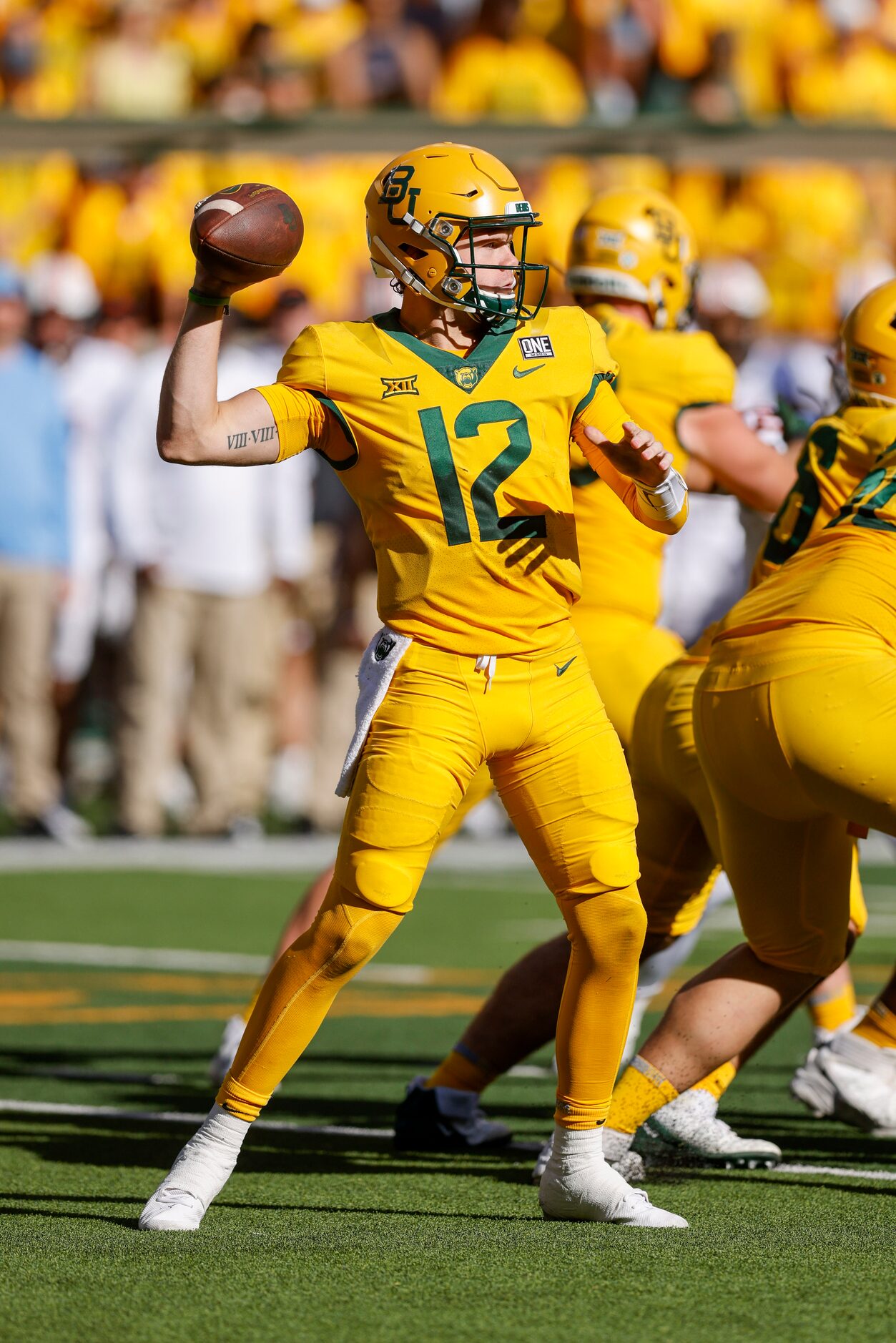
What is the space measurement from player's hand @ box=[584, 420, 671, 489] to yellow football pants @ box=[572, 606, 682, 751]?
1.18m

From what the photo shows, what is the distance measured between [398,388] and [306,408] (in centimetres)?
18

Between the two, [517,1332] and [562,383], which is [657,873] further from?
[517,1332]

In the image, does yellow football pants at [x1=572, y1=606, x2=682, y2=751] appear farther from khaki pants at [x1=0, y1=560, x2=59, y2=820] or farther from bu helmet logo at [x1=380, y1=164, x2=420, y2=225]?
khaki pants at [x1=0, y1=560, x2=59, y2=820]

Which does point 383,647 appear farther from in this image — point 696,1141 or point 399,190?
point 696,1141

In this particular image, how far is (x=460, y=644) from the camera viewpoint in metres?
4.13

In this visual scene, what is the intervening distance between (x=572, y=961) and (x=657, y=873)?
32.5 inches

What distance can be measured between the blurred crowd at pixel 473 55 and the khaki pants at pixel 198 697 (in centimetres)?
560

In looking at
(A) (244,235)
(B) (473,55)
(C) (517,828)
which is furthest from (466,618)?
(B) (473,55)

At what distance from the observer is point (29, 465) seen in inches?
461

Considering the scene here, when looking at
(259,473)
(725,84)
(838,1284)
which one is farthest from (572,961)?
(725,84)

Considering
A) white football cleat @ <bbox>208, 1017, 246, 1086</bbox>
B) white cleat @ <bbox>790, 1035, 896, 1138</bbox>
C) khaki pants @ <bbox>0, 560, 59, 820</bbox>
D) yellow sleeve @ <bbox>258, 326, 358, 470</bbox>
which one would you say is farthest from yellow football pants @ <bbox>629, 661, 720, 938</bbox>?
khaki pants @ <bbox>0, 560, 59, 820</bbox>

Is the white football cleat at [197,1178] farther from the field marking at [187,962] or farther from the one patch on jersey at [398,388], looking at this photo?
the field marking at [187,962]

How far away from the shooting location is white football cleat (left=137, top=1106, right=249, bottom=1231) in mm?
4004

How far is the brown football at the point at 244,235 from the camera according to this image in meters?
3.84
